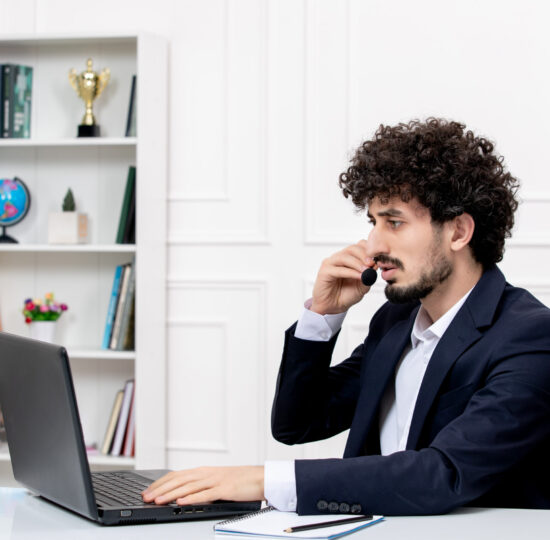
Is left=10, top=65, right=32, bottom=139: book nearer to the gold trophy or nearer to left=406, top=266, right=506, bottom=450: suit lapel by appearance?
the gold trophy

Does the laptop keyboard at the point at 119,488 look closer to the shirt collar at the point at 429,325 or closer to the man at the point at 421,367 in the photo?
the man at the point at 421,367

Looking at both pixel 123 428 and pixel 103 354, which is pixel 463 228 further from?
pixel 123 428

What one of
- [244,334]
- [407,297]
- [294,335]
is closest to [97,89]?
[244,334]

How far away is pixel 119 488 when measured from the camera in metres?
1.37

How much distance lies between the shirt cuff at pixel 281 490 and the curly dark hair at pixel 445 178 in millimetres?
700

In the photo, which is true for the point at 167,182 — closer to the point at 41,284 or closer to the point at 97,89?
the point at 97,89

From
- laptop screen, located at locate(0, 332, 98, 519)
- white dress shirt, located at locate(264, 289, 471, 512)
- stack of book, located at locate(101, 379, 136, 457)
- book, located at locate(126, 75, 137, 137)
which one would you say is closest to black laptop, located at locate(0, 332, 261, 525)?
laptop screen, located at locate(0, 332, 98, 519)

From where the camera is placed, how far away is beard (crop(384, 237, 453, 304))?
1.69m

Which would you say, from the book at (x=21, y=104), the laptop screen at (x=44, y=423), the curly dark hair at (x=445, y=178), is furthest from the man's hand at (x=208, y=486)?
the book at (x=21, y=104)

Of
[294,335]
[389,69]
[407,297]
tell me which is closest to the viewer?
[407,297]

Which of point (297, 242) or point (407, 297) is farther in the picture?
point (297, 242)

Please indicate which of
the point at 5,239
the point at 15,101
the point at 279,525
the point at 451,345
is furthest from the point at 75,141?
the point at 279,525

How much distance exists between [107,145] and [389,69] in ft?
3.77

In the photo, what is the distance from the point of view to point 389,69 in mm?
3104
